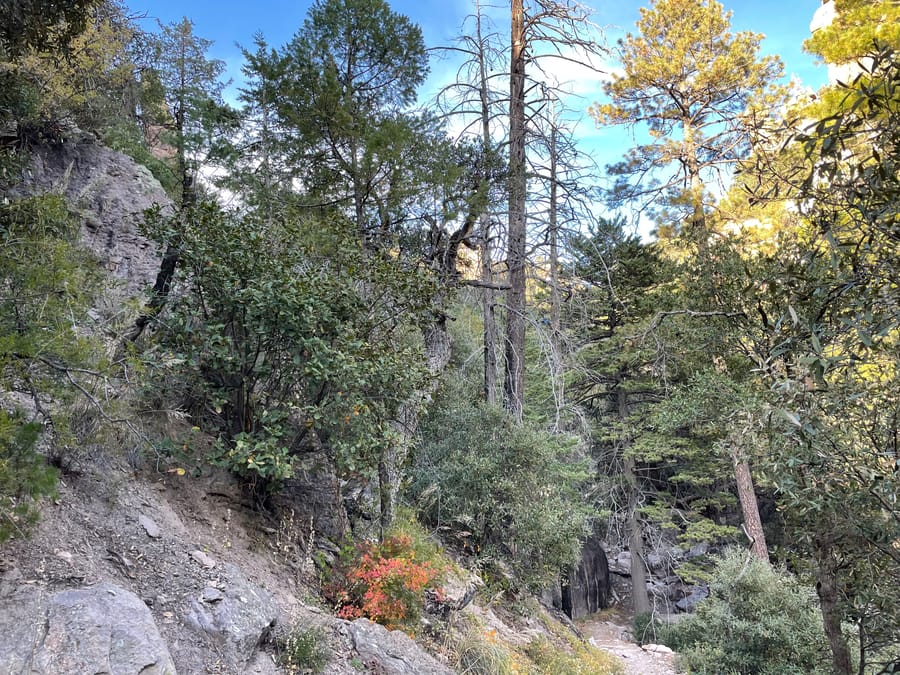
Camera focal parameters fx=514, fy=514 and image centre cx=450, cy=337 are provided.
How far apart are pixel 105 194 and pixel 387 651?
8.41m

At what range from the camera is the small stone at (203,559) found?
411cm

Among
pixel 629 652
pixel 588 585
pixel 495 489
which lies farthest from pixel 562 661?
pixel 588 585

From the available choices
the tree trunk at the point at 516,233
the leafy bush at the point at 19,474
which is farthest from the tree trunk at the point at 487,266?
the leafy bush at the point at 19,474

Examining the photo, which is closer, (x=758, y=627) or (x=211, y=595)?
(x=211, y=595)

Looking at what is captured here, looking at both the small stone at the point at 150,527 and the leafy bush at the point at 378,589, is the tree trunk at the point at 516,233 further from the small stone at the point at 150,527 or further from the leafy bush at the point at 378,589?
the small stone at the point at 150,527

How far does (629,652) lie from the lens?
11570mm

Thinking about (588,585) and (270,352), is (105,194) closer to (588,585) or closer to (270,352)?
(270,352)

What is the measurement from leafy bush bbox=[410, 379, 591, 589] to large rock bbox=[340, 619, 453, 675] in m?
3.44

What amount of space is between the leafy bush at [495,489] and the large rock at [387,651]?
3.44 metres

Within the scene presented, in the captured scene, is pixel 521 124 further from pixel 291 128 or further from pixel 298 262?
pixel 298 262

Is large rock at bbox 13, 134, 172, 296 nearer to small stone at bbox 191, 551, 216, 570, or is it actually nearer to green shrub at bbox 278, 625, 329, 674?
small stone at bbox 191, 551, 216, 570

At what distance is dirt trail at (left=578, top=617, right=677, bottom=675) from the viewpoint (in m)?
9.82

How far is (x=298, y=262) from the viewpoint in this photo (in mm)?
5293

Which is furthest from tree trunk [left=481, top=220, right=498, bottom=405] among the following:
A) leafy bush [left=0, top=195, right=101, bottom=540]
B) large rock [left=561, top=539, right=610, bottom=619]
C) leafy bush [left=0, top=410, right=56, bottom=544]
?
large rock [left=561, top=539, right=610, bottom=619]
